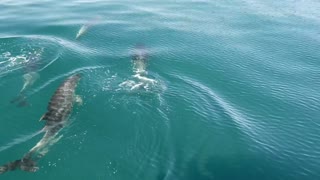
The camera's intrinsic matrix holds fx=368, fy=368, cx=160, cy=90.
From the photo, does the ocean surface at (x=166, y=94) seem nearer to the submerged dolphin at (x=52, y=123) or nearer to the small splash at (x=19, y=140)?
the small splash at (x=19, y=140)

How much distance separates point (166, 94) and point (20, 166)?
18.9 metres

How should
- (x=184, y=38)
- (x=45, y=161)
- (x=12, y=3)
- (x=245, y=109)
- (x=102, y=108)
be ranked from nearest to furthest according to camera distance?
(x=45, y=161)
(x=102, y=108)
(x=245, y=109)
(x=184, y=38)
(x=12, y=3)

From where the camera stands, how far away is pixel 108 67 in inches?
2008

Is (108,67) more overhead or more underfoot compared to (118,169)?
more overhead

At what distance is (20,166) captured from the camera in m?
33.8

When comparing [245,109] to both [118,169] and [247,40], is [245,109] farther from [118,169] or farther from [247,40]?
[247,40]

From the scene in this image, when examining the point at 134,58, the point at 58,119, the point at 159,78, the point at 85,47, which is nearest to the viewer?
the point at 58,119

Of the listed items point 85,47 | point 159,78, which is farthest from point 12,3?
point 159,78

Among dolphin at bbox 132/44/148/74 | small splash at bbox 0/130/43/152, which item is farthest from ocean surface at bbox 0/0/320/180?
dolphin at bbox 132/44/148/74

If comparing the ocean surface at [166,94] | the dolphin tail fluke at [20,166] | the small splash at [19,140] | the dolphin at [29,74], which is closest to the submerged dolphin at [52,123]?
the dolphin tail fluke at [20,166]

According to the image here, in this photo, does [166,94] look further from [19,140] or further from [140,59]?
[19,140]

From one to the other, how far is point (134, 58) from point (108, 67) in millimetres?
4808

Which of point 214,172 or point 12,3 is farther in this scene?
point 12,3

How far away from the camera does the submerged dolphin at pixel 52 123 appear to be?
112 feet
